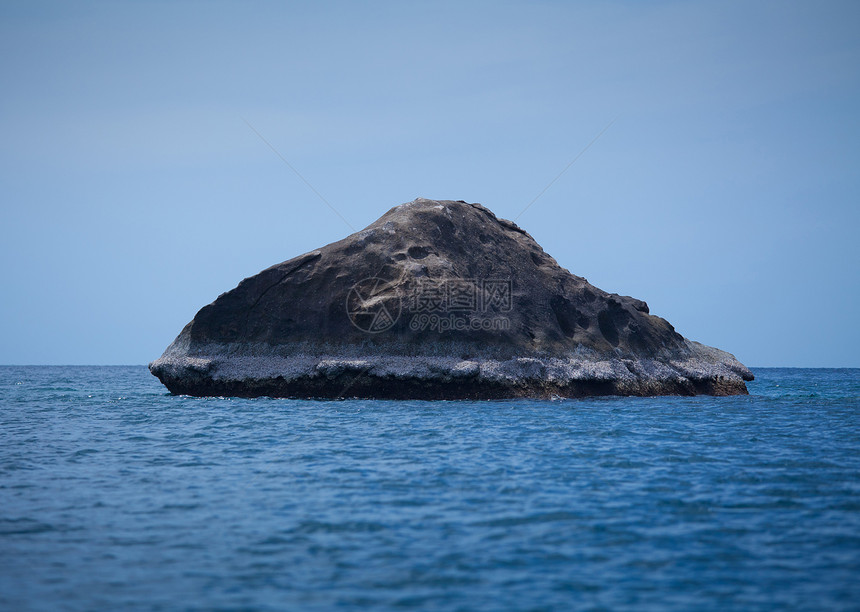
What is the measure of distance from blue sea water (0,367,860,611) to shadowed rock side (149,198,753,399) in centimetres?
867

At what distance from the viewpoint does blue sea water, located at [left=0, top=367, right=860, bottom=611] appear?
268 inches

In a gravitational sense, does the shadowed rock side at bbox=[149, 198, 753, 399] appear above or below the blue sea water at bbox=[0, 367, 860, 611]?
above

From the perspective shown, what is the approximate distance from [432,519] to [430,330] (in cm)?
1815

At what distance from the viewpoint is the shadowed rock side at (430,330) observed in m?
26.4

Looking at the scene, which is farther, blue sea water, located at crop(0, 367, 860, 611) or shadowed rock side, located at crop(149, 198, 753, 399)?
shadowed rock side, located at crop(149, 198, 753, 399)

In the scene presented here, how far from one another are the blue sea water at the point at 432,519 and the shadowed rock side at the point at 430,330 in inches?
341

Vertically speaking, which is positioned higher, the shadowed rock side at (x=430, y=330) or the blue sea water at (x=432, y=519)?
the shadowed rock side at (x=430, y=330)

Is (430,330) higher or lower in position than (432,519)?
higher

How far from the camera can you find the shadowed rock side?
2636cm

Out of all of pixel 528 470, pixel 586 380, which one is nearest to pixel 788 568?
pixel 528 470

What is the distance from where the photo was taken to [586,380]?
88.4 feet

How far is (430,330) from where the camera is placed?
27.1 m

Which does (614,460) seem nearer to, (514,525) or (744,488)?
(744,488)

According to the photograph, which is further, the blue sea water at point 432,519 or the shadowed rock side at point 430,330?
the shadowed rock side at point 430,330
